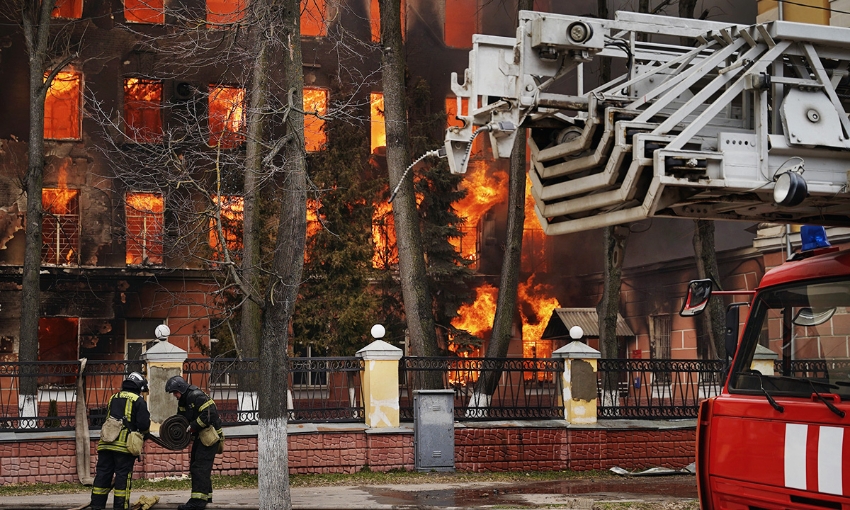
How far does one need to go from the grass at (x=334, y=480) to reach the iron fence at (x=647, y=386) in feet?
4.80

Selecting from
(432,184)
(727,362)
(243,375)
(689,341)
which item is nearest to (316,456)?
(243,375)

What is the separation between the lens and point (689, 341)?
1243 inches

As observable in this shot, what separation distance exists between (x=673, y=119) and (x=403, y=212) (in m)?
12.3

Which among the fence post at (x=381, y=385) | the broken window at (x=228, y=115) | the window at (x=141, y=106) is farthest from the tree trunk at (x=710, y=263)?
the window at (x=141, y=106)

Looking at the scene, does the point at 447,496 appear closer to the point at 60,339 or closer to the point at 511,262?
the point at 511,262

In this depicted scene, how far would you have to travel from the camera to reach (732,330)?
7.13 metres

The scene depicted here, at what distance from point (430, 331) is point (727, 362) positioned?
473 inches

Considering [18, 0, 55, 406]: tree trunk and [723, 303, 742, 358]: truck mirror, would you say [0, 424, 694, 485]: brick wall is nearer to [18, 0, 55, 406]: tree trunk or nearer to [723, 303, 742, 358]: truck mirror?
[18, 0, 55, 406]: tree trunk

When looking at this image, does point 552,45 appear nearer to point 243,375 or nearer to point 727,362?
point 727,362

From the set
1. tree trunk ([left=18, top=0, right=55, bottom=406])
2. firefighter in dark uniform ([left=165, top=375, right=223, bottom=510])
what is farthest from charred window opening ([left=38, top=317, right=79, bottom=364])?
firefighter in dark uniform ([left=165, top=375, right=223, bottom=510])

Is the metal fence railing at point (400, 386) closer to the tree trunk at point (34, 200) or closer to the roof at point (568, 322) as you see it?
the tree trunk at point (34, 200)

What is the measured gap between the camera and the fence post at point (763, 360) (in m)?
6.73

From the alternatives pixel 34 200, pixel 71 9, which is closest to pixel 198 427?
pixel 34 200

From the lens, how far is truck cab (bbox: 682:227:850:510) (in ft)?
19.6
